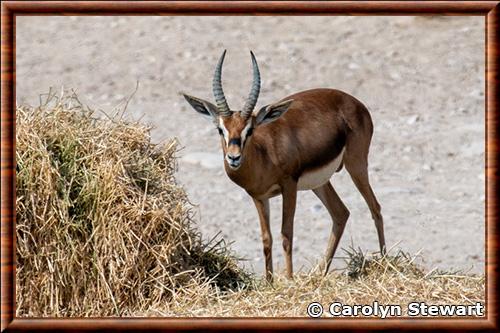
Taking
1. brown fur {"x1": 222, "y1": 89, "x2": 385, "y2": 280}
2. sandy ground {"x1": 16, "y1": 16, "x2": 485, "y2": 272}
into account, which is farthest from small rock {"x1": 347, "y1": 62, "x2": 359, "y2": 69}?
brown fur {"x1": 222, "y1": 89, "x2": 385, "y2": 280}

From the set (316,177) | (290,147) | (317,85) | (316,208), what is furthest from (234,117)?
(317,85)

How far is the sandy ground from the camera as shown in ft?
44.3

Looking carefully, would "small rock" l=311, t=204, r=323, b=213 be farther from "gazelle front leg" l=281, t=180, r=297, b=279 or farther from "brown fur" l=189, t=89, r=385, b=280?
"gazelle front leg" l=281, t=180, r=297, b=279

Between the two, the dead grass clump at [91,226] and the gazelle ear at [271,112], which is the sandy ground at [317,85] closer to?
the gazelle ear at [271,112]

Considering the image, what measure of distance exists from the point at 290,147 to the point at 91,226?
2063 mm

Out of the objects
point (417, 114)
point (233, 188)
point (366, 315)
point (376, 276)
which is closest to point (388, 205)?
point (233, 188)

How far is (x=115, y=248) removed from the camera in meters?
8.98

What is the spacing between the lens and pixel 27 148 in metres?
9.02

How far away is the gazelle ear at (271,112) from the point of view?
993cm

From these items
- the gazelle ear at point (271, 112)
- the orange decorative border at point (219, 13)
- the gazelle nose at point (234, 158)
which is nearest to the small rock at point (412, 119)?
the gazelle ear at point (271, 112)

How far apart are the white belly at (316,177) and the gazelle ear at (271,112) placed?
65 cm

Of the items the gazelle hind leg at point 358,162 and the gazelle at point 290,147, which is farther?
the gazelle hind leg at point 358,162

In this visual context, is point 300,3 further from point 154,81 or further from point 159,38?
point 159,38

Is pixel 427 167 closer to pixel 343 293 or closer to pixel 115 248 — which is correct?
pixel 343 293
